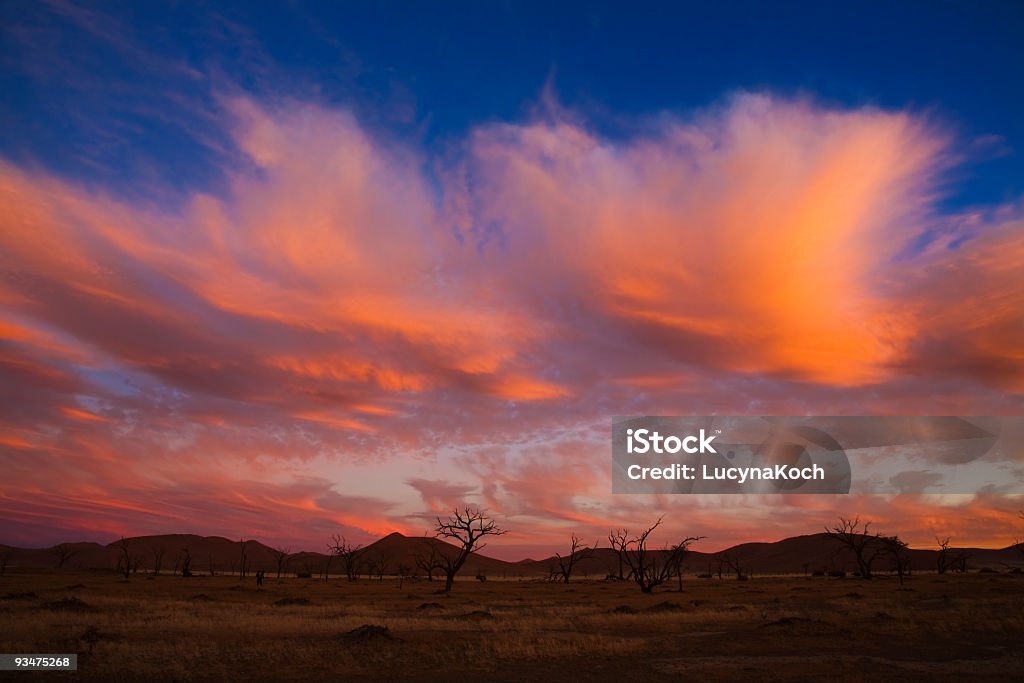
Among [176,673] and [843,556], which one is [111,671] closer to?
[176,673]

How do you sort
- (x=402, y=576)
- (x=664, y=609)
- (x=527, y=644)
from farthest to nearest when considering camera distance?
(x=402, y=576) → (x=664, y=609) → (x=527, y=644)

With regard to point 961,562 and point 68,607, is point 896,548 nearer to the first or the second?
point 961,562

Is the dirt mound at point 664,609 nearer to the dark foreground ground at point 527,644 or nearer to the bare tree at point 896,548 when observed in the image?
the dark foreground ground at point 527,644

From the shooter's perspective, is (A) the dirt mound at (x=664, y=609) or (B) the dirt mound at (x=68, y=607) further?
(A) the dirt mound at (x=664, y=609)

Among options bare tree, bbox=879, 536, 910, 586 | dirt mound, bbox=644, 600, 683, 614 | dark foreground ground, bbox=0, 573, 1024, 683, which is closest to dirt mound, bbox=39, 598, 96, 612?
dark foreground ground, bbox=0, 573, 1024, 683

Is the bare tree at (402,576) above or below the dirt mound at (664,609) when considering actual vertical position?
below

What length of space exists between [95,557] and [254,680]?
222 meters

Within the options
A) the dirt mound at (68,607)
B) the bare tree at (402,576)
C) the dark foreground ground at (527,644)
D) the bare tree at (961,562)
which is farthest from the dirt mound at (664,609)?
the bare tree at (961,562)

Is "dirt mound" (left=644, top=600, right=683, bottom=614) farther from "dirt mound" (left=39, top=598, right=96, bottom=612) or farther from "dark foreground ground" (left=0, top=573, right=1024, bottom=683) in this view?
"dirt mound" (left=39, top=598, right=96, bottom=612)

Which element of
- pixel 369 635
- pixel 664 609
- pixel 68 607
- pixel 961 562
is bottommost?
pixel 68 607

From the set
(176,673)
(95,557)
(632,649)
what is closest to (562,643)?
(632,649)

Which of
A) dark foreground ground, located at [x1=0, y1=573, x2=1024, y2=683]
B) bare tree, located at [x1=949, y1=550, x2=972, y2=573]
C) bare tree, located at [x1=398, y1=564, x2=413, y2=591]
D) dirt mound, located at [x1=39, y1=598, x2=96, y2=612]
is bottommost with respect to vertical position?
bare tree, located at [x1=398, y1=564, x2=413, y2=591]

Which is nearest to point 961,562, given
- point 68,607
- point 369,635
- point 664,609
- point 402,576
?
point 402,576

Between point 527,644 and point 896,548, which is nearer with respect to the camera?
point 527,644
